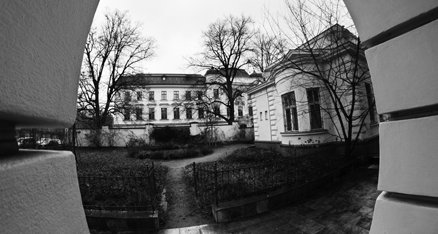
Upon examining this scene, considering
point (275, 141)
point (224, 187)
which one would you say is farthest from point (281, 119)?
point (224, 187)

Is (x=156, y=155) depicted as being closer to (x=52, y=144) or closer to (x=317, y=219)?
(x=52, y=144)

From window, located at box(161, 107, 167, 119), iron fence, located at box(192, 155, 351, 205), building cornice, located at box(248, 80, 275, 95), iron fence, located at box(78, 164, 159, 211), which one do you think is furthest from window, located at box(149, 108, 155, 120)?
iron fence, located at box(78, 164, 159, 211)

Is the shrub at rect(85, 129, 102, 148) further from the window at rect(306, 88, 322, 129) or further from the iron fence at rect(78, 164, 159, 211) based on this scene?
the window at rect(306, 88, 322, 129)

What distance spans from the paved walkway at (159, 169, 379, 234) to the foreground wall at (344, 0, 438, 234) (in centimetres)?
411

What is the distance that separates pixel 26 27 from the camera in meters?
0.67

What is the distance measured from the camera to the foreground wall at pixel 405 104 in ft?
3.67

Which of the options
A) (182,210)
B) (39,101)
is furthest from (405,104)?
(182,210)

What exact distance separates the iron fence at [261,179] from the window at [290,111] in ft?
14.9

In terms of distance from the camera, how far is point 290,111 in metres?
14.3

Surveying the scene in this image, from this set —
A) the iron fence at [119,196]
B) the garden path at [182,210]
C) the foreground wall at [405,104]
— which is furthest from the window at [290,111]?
the foreground wall at [405,104]

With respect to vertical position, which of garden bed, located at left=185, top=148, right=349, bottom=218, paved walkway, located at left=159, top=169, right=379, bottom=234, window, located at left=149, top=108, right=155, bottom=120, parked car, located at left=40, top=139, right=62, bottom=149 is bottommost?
paved walkway, located at left=159, top=169, right=379, bottom=234

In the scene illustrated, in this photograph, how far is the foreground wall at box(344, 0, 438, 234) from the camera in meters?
1.12

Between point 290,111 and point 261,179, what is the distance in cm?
757

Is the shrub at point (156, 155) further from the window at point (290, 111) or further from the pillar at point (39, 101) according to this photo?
the pillar at point (39, 101)
